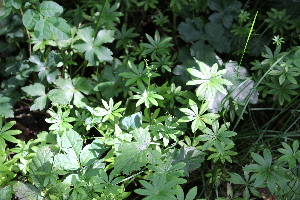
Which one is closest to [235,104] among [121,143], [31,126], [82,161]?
[121,143]

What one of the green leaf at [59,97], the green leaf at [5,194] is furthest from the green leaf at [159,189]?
the green leaf at [59,97]

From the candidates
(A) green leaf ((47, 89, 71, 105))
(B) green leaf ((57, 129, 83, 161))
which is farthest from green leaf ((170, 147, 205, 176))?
(A) green leaf ((47, 89, 71, 105))

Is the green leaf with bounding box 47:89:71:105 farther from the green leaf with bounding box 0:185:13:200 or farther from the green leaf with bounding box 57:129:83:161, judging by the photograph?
the green leaf with bounding box 0:185:13:200

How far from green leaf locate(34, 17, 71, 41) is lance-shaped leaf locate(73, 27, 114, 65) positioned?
51 centimetres

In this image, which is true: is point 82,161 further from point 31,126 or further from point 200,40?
point 200,40

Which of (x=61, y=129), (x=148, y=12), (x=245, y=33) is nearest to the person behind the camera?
(x=61, y=129)

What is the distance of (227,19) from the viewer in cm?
291

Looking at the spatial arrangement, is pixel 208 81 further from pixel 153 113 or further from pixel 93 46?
pixel 93 46

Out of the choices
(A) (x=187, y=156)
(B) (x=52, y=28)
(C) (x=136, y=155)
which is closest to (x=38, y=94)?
(B) (x=52, y=28)

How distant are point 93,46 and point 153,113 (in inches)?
31.2

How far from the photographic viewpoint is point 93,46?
2688mm

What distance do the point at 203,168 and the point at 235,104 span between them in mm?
538

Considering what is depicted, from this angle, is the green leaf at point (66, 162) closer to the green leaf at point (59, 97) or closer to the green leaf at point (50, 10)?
the green leaf at point (59, 97)

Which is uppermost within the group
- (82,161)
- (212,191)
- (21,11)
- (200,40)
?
(21,11)
